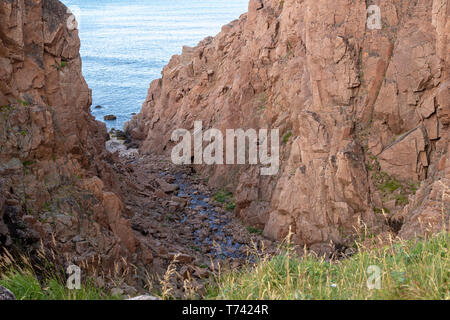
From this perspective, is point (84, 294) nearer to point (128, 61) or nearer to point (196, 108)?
point (196, 108)

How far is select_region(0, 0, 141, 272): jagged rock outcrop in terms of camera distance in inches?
506

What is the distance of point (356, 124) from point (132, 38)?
262 ft

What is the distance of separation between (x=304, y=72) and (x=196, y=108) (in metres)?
12.8

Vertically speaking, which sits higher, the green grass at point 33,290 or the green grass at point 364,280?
the green grass at point 364,280

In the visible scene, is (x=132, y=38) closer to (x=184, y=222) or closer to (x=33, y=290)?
(x=184, y=222)

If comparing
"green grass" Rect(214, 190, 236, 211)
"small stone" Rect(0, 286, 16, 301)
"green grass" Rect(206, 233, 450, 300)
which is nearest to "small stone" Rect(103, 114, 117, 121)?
"green grass" Rect(214, 190, 236, 211)

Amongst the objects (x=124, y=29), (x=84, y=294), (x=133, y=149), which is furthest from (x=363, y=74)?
(x=124, y=29)

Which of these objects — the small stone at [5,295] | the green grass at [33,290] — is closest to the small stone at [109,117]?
the green grass at [33,290]

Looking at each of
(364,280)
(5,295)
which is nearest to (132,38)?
(5,295)

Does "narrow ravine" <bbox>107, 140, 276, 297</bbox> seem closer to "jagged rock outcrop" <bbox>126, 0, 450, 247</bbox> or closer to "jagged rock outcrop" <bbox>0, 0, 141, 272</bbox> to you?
"jagged rock outcrop" <bbox>126, 0, 450, 247</bbox>

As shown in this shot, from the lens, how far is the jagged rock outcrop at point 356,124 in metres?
16.5
